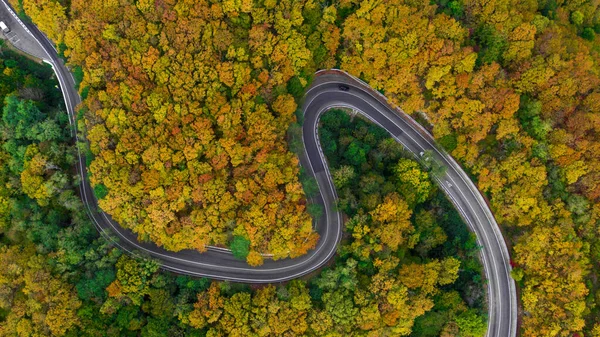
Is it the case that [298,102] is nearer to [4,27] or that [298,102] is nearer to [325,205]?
[325,205]

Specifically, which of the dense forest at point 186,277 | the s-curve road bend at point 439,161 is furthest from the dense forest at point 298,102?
the dense forest at point 186,277

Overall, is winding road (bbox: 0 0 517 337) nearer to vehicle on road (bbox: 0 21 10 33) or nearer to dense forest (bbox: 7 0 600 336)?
vehicle on road (bbox: 0 21 10 33)

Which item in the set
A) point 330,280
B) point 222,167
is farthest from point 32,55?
point 330,280

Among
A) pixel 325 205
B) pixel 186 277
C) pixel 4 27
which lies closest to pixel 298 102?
pixel 325 205

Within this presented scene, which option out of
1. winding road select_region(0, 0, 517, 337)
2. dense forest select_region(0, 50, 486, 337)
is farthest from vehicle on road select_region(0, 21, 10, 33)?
dense forest select_region(0, 50, 486, 337)

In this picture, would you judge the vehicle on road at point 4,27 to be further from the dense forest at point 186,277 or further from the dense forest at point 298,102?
the dense forest at point 298,102

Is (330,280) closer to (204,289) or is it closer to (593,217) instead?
(204,289)

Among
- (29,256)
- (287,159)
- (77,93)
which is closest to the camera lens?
(29,256)
